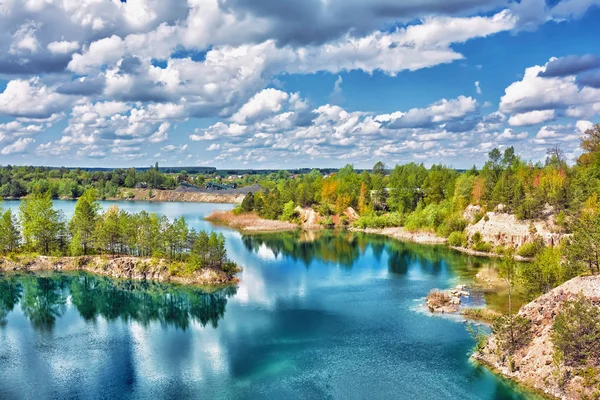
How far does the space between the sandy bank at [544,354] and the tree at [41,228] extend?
67.5 metres

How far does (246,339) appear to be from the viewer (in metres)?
45.9

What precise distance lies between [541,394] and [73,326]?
148ft

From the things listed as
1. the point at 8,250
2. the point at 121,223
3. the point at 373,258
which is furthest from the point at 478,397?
the point at 8,250

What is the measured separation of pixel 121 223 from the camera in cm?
7550

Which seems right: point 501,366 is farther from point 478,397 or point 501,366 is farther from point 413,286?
point 413,286

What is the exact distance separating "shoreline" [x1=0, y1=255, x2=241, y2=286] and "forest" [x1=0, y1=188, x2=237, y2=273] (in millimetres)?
1633

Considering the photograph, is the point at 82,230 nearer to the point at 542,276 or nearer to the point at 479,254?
the point at 542,276

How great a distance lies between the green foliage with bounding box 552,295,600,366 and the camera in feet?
107

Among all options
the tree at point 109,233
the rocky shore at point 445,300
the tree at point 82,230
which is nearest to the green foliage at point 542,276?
the rocky shore at point 445,300

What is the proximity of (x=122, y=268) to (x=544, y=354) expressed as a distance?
186 feet

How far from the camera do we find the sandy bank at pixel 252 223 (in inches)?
4953

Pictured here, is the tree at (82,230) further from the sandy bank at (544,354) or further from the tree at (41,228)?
the sandy bank at (544,354)

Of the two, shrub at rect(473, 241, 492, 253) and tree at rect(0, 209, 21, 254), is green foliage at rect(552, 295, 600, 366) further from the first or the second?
tree at rect(0, 209, 21, 254)

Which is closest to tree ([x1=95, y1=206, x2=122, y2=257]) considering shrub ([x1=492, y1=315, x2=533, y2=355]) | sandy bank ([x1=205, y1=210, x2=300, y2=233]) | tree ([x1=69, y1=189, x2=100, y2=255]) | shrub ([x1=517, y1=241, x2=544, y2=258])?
tree ([x1=69, y1=189, x2=100, y2=255])
